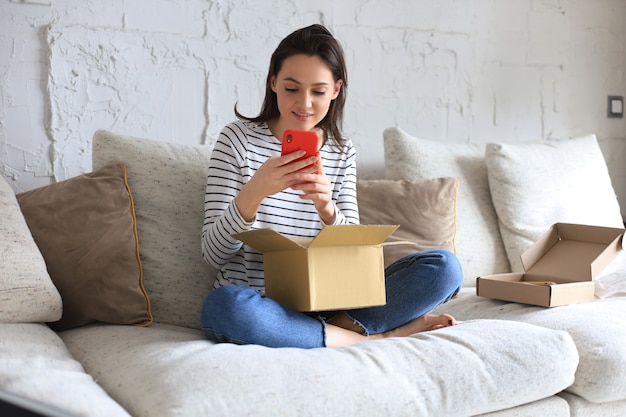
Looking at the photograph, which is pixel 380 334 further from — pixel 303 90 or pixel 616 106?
pixel 616 106

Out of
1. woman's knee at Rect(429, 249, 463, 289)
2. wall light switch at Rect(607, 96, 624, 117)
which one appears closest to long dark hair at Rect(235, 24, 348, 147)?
woman's knee at Rect(429, 249, 463, 289)

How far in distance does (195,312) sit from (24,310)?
1.40 feet

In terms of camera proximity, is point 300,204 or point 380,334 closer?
point 380,334

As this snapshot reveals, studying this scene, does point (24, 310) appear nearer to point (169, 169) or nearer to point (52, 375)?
point (52, 375)

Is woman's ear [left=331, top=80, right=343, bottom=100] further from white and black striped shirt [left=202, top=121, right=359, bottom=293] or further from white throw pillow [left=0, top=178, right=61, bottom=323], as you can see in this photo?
white throw pillow [left=0, top=178, right=61, bottom=323]

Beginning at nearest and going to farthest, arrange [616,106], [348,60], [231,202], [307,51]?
[231,202] < [307,51] < [348,60] < [616,106]

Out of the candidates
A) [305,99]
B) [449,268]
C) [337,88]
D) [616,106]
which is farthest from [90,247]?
[616,106]

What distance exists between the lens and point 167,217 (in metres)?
1.91

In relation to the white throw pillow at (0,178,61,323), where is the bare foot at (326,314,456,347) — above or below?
below

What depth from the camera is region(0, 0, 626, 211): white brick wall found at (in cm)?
214

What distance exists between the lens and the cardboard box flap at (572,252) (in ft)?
6.45

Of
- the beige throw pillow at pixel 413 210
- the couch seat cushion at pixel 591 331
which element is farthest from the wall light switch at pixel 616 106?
the couch seat cushion at pixel 591 331

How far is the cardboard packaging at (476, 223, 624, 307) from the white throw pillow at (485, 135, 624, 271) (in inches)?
12.8

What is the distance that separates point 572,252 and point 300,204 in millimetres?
785
